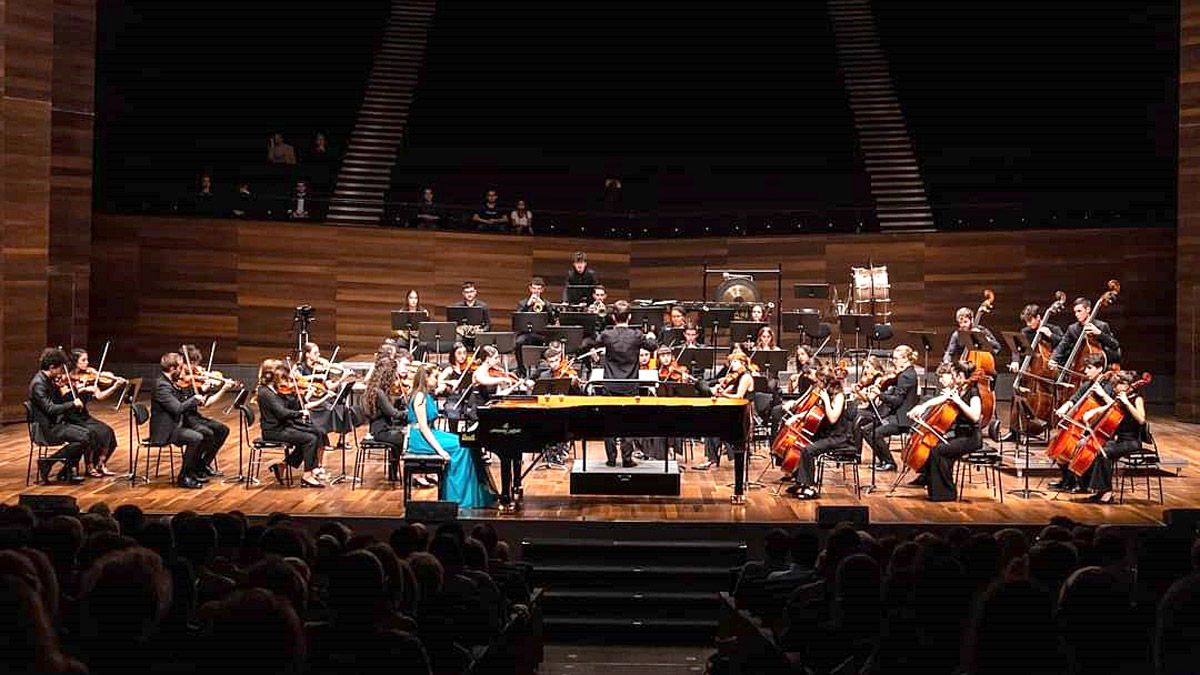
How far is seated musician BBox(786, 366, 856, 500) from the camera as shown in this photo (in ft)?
38.1

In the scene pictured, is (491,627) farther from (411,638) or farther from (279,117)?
(279,117)

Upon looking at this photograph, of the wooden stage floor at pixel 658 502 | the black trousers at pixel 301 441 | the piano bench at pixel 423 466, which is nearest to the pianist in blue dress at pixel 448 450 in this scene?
the piano bench at pixel 423 466

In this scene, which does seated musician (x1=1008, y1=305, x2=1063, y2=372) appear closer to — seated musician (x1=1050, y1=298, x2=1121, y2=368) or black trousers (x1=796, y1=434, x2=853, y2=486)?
seated musician (x1=1050, y1=298, x2=1121, y2=368)

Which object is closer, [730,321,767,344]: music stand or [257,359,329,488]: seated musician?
[257,359,329,488]: seated musician

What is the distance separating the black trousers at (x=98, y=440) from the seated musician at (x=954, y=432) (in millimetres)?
6935

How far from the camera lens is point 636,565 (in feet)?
32.9

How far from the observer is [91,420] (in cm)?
1248

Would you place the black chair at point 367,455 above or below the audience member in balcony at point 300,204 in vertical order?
below

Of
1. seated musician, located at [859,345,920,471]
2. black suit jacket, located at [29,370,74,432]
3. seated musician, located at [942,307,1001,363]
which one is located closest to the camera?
black suit jacket, located at [29,370,74,432]

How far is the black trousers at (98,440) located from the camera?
12.2 m

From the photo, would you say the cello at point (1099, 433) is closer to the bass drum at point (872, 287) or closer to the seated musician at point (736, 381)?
the seated musician at point (736, 381)

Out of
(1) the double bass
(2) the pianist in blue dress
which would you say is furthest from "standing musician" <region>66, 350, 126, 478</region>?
(1) the double bass

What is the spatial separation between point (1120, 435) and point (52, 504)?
26.5ft

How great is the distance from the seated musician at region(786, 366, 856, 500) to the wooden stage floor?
19 centimetres
